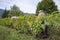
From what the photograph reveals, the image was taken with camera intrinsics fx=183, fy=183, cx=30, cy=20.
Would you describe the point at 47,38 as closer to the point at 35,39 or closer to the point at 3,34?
the point at 35,39

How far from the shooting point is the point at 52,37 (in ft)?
26.3

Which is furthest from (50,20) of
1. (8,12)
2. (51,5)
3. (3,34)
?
(8,12)

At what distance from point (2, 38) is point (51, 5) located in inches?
876

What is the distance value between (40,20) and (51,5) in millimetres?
18404

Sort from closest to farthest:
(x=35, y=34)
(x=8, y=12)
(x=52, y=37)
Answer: (x=52, y=37), (x=35, y=34), (x=8, y=12)

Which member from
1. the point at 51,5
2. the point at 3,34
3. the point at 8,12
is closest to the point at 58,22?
the point at 3,34

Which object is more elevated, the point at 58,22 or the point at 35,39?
the point at 58,22

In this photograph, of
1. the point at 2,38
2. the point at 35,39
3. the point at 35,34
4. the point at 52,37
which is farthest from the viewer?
the point at 35,34

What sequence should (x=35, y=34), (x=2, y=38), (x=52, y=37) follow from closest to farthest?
(x=2, y=38) → (x=52, y=37) → (x=35, y=34)

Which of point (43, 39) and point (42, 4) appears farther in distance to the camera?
point (42, 4)

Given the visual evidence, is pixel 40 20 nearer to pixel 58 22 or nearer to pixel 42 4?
pixel 58 22

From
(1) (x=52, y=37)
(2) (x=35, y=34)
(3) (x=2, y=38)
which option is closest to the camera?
(3) (x=2, y=38)

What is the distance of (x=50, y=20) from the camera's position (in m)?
9.16

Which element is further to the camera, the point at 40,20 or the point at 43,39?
the point at 40,20
